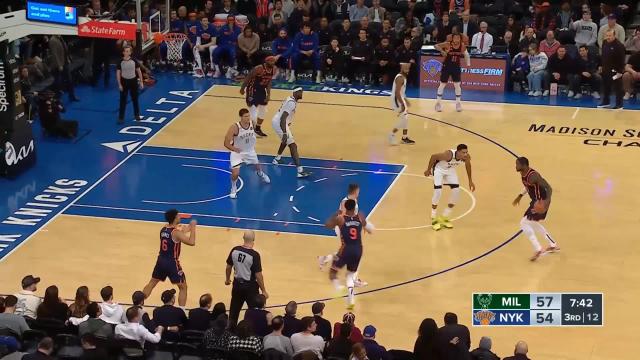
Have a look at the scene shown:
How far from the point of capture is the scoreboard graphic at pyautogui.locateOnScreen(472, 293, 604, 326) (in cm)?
1389

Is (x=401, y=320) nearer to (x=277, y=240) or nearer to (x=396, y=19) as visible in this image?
(x=277, y=240)

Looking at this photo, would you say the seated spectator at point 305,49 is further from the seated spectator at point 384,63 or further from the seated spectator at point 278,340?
the seated spectator at point 278,340

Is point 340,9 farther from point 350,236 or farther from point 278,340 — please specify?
point 278,340

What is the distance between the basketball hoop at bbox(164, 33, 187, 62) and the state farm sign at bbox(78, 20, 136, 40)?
723 cm

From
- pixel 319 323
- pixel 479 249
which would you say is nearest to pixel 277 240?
pixel 479 249

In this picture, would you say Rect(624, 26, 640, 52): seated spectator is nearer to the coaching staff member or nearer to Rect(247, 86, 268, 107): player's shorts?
the coaching staff member

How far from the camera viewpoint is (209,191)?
934 inches

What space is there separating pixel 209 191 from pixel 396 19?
11514 mm

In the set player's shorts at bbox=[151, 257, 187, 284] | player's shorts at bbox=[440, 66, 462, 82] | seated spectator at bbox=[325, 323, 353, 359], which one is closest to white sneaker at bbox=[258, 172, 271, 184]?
player's shorts at bbox=[151, 257, 187, 284]

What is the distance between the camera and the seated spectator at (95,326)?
15.3 metres

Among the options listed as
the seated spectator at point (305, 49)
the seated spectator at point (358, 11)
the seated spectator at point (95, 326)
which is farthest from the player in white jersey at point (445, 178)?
the seated spectator at point (358, 11)

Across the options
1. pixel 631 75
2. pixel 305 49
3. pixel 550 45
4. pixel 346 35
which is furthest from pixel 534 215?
pixel 346 35

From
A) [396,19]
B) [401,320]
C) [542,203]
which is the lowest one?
[401,320]

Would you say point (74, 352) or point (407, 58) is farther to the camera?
point (407, 58)
